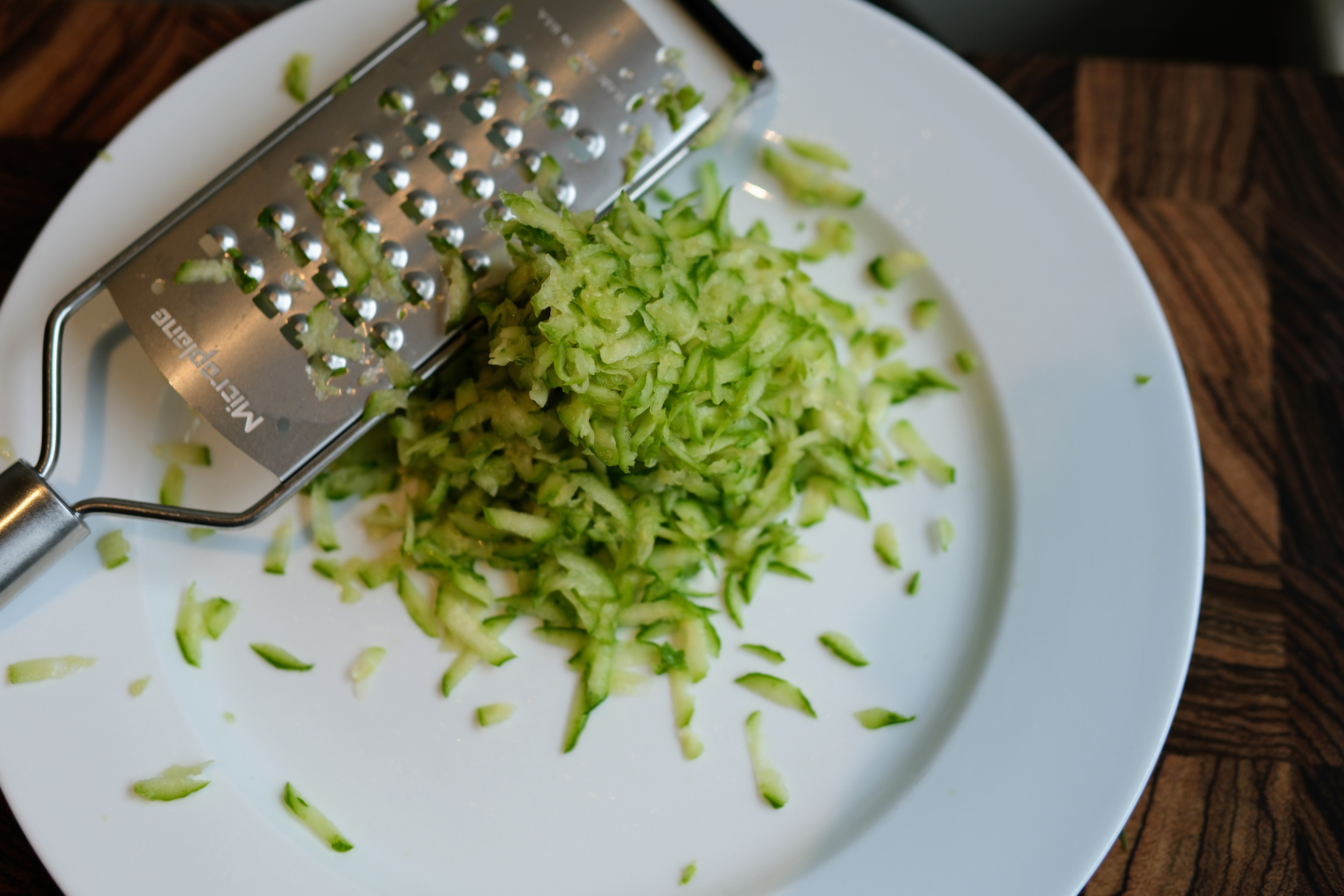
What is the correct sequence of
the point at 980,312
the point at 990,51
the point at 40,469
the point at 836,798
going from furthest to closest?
the point at 990,51
the point at 980,312
the point at 836,798
the point at 40,469

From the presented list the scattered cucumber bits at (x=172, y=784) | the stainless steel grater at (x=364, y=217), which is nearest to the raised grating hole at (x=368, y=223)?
the stainless steel grater at (x=364, y=217)

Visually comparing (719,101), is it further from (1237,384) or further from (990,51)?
(990,51)

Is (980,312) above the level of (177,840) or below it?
below

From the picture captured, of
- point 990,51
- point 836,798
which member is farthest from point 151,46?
point 990,51

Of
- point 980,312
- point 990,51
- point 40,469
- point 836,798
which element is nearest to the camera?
point 40,469

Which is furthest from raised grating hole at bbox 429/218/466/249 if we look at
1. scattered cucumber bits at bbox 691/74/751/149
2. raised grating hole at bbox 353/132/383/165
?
scattered cucumber bits at bbox 691/74/751/149

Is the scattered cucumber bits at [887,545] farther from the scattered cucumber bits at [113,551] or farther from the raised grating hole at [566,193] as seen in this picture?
the scattered cucumber bits at [113,551]

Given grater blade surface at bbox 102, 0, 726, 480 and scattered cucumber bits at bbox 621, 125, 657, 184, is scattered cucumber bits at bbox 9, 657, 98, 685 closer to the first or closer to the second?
grater blade surface at bbox 102, 0, 726, 480
